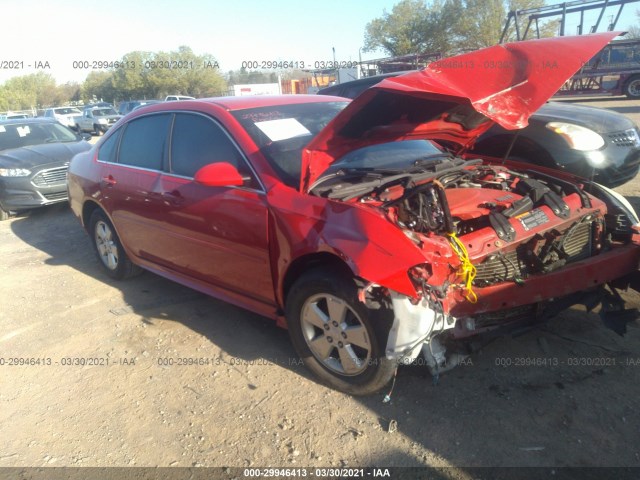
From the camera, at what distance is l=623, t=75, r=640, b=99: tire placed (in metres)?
17.9

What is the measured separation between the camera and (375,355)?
8.91 ft

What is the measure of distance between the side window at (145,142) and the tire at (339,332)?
1.79 m

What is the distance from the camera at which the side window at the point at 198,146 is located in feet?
10.9

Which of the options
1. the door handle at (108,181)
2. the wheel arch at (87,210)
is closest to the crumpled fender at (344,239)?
the door handle at (108,181)

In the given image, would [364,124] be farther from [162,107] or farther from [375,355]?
[162,107]

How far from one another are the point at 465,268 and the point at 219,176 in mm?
1534

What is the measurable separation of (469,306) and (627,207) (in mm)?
1578

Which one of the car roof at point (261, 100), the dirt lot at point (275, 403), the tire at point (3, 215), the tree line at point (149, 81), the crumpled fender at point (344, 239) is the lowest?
the dirt lot at point (275, 403)

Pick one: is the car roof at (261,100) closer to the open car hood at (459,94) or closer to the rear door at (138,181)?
the rear door at (138,181)

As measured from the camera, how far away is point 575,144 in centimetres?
477

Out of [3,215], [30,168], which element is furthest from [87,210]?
[3,215]

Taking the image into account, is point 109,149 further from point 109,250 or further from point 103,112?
point 103,112

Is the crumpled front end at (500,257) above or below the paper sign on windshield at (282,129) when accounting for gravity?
below

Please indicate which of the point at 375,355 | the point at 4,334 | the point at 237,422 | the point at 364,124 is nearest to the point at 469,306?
the point at 375,355
